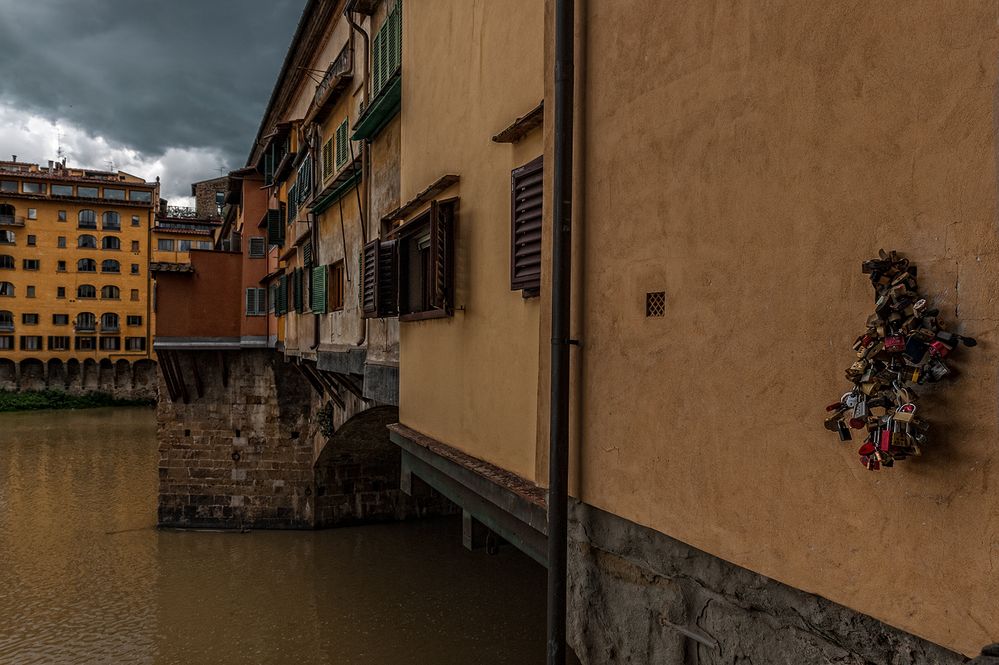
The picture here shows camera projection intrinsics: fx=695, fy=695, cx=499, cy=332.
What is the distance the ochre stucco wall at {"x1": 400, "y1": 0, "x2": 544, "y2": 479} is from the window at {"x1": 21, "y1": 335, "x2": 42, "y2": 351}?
54444mm

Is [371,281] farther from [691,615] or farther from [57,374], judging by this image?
[57,374]

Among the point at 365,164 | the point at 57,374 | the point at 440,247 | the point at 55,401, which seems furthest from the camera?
the point at 57,374

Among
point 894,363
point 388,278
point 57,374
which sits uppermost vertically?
point 388,278

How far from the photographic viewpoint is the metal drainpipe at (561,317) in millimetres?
3621

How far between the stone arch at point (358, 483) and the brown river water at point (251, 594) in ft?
1.75

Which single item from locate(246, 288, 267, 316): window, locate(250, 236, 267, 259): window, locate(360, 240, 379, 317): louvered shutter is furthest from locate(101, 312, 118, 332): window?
locate(360, 240, 379, 317): louvered shutter

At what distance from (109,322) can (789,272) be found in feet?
194

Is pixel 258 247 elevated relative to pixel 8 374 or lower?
elevated

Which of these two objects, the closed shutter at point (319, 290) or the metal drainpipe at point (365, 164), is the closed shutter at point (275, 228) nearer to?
the closed shutter at point (319, 290)

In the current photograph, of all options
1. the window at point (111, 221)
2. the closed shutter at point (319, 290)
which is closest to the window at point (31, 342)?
the window at point (111, 221)

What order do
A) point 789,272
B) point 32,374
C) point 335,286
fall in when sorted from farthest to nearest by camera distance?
point 32,374 → point 335,286 → point 789,272

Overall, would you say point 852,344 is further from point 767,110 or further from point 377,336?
point 377,336

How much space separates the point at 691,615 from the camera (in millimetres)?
2930

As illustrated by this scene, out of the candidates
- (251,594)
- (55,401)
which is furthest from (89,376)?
(251,594)
